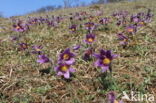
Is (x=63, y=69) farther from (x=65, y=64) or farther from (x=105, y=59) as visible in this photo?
(x=105, y=59)

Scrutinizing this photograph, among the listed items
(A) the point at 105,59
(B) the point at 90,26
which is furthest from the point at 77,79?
(B) the point at 90,26

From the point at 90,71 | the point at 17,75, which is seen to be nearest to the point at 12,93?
the point at 17,75

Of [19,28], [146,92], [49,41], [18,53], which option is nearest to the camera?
[146,92]

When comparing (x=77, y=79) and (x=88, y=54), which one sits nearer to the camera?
(x=77, y=79)

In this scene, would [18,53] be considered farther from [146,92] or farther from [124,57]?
[146,92]

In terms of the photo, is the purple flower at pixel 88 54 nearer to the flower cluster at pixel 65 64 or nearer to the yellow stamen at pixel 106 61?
the flower cluster at pixel 65 64

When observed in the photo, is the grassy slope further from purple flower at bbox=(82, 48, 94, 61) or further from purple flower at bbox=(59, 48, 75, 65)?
purple flower at bbox=(59, 48, 75, 65)

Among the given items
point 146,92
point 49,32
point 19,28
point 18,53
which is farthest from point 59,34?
point 146,92

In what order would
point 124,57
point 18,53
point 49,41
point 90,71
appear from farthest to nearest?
point 49,41 < point 18,53 < point 124,57 < point 90,71

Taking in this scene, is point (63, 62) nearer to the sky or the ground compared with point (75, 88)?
nearer to the sky

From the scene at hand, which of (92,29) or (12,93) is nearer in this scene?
(12,93)

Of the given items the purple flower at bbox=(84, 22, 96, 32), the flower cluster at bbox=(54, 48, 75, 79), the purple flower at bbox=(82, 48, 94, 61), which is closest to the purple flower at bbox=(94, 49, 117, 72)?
the flower cluster at bbox=(54, 48, 75, 79)
